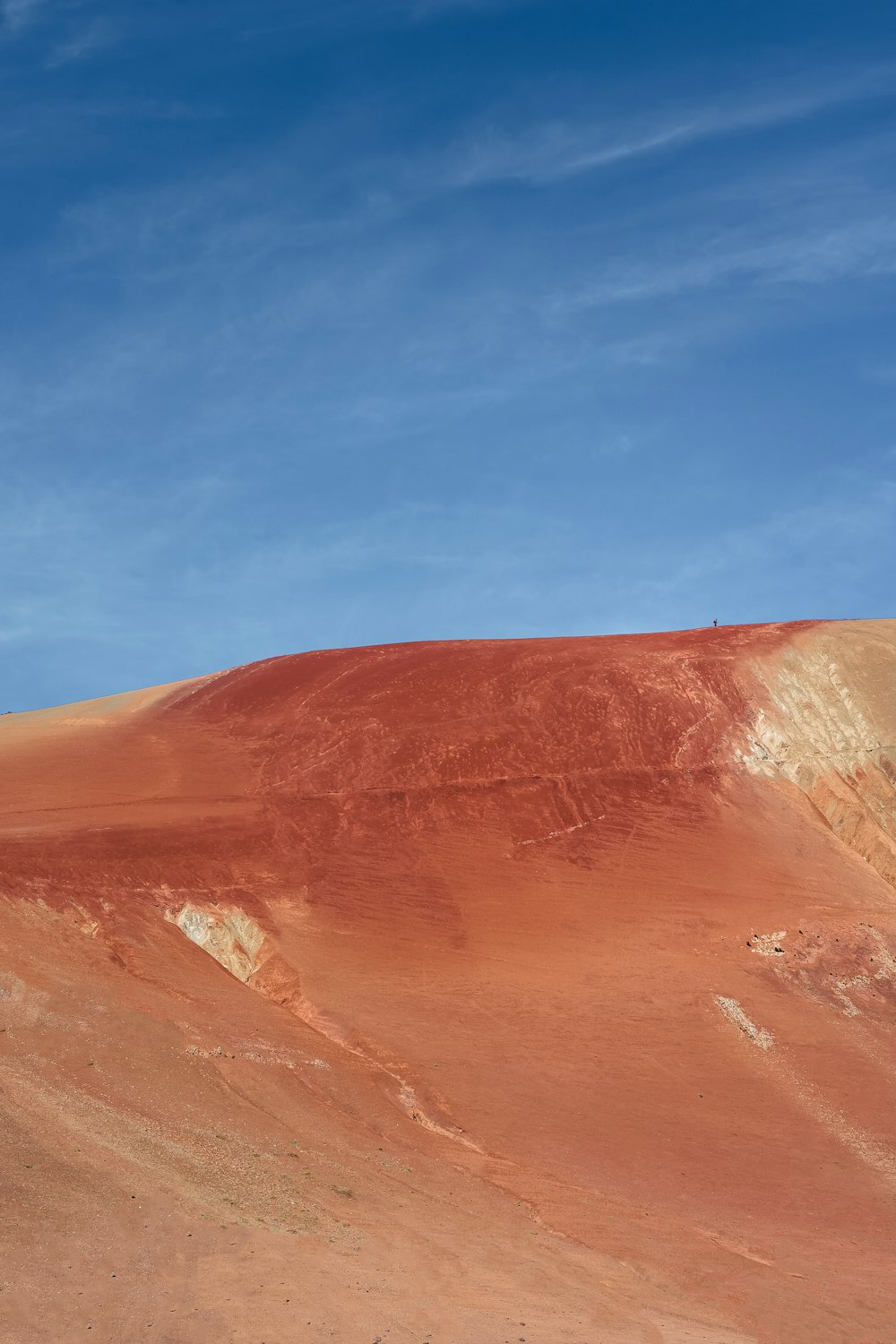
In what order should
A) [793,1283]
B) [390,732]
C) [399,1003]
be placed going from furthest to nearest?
[390,732] → [399,1003] → [793,1283]

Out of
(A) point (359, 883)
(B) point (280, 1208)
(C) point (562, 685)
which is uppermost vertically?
(C) point (562, 685)

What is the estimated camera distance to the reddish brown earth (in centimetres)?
1255

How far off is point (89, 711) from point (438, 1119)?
2201 cm

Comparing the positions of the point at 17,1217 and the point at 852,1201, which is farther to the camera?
the point at 852,1201

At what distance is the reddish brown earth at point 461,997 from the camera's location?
12.5 metres

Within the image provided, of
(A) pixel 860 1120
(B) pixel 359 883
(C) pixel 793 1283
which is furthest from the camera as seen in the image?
(B) pixel 359 883

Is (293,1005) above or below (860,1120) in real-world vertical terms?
above

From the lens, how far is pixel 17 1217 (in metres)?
11.5

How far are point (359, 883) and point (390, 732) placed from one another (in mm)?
6491

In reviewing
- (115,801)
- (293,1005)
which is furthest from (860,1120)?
(115,801)

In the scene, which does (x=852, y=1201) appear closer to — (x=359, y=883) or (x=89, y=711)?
(x=359, y=883)

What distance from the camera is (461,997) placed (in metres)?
22.6

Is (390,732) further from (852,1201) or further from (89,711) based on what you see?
(852,1201)

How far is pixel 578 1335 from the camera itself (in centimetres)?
1149
